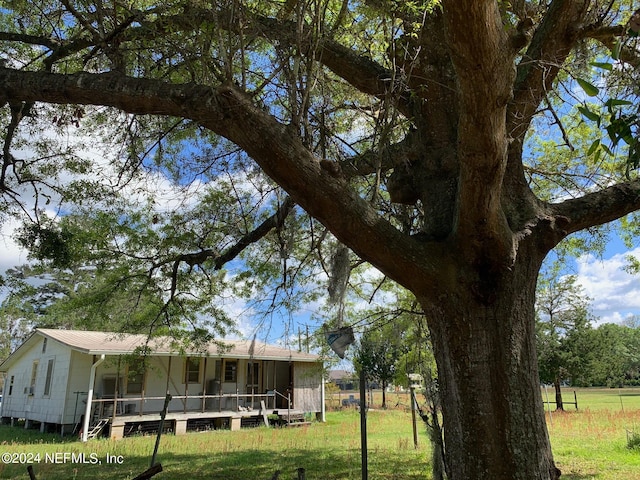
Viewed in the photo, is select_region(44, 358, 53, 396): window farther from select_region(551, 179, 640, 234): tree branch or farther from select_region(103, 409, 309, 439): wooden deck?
select_region(551, 179, 640, 234): tree branch

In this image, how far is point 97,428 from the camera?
579 inches

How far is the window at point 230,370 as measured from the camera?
66.0 feet

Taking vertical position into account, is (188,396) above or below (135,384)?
below

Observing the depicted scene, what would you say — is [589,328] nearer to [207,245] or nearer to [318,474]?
[318,474]

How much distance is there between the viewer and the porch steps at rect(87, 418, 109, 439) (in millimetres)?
14414

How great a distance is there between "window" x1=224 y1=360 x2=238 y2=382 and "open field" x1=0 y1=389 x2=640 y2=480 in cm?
358

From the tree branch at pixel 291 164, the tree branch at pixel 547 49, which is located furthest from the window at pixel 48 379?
the tree branch at pixel 547 49

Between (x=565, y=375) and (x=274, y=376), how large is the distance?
15.8 m

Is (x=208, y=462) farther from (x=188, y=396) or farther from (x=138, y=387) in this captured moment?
(x=138, y=387)

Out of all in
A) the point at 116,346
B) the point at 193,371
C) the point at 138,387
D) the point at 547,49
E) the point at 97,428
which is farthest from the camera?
the point at 193,371

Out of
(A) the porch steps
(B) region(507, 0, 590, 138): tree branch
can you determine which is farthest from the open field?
(B) region(507, 0, 590, 138): tree branch

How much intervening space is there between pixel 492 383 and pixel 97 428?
14990mm

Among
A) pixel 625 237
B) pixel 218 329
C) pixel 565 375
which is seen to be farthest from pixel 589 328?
pixel 218 329

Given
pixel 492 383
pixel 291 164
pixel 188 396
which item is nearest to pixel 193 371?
pixel 188 396
